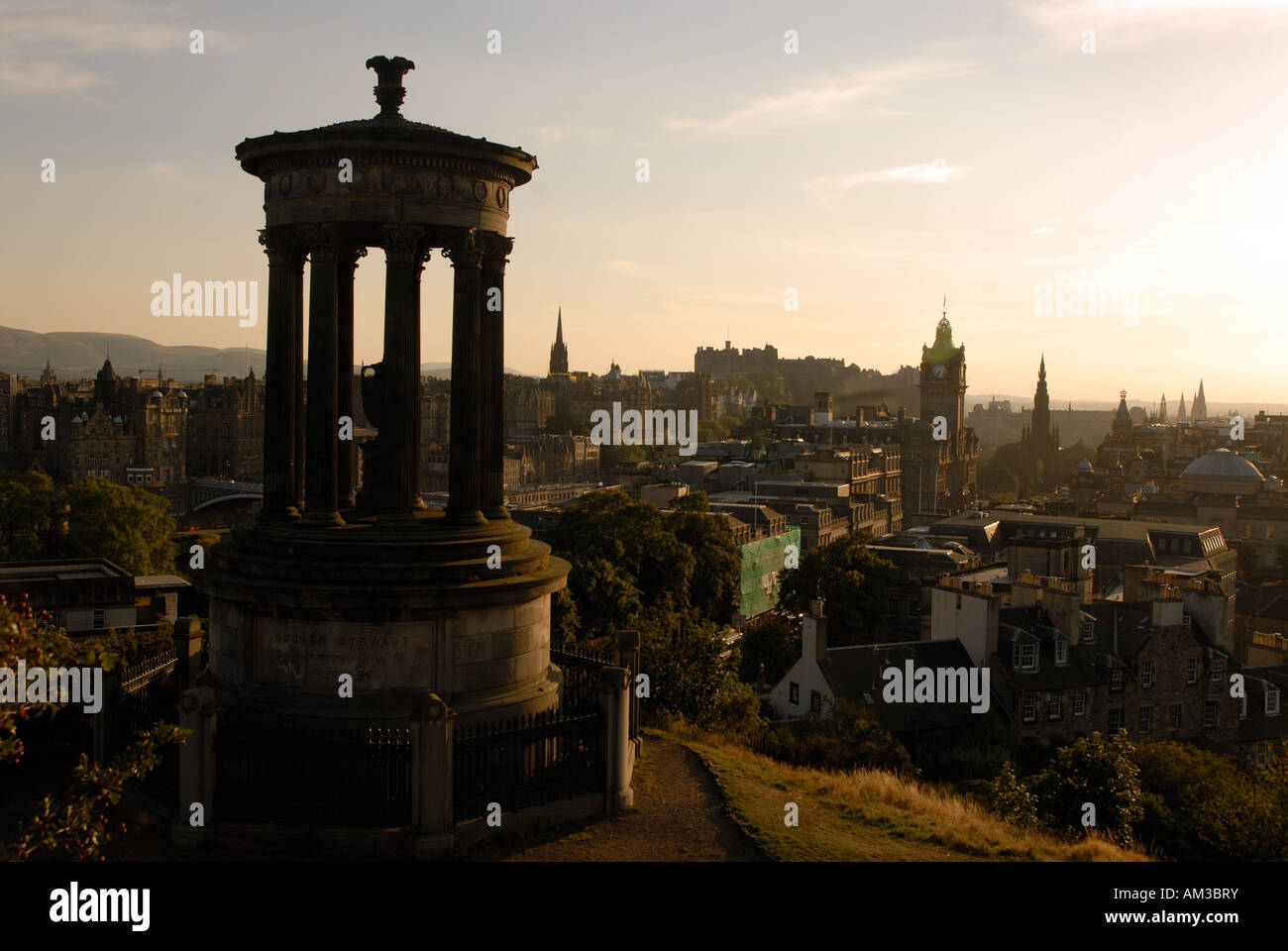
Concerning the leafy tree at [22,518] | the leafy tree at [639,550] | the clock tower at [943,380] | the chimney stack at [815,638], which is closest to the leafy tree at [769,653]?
the leafy tree at [639,550]

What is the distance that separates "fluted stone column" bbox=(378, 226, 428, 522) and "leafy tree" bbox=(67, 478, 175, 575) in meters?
56.4

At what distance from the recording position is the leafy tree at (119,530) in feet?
229

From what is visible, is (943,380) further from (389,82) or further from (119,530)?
(389,82)

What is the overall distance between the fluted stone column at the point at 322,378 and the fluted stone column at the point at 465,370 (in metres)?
1.85

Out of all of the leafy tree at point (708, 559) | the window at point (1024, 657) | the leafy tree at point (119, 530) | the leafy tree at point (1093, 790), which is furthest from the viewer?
the leafy tree at point (119, 530)

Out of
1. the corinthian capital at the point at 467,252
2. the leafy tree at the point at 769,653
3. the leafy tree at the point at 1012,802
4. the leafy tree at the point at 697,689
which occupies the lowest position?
the leafy tree at the point at 769,653

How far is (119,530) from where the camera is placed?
71.4 m

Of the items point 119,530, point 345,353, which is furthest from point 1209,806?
point 119,530

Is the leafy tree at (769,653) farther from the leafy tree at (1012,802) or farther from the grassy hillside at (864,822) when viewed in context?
the grassy hillside at (864,822)

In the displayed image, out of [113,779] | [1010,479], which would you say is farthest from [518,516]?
[1010,479]

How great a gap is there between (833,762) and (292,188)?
15928 millimetres

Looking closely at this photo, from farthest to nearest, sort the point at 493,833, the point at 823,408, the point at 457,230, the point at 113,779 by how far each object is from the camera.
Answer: the point at 823,408
the point at 457,230
the point at 493,833
the point at 113,779
